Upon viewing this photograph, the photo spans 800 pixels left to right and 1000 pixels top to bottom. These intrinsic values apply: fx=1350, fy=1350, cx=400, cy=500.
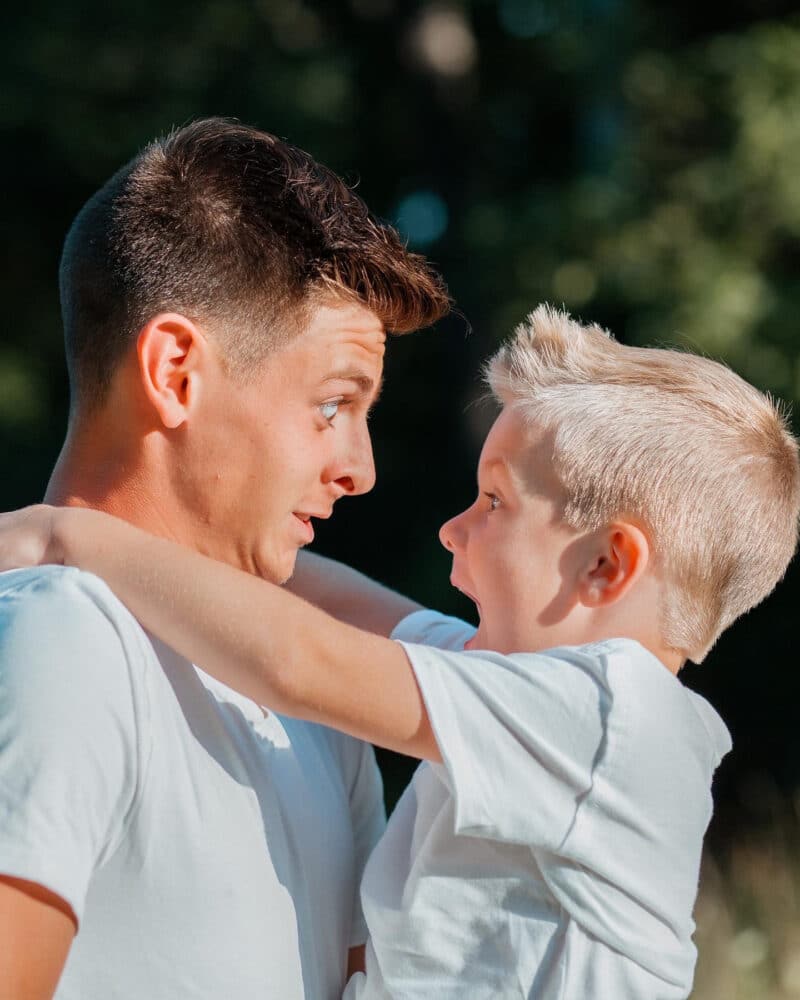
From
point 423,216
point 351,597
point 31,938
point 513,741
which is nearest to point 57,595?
point 31,938

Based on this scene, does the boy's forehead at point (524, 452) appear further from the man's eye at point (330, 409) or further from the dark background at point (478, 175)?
the dark background at point (478, 175)

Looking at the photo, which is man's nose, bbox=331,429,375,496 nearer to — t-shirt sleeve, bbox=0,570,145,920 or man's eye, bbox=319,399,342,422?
man's eye, bbox=319,399,342,422

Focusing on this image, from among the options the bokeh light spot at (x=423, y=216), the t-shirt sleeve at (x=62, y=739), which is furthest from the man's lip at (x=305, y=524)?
the bokeh light spot at (x=423, y=216)

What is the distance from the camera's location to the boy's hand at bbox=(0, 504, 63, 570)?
181cm

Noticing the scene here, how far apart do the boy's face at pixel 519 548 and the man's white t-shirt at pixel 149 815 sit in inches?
17.3

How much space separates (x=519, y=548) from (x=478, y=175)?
23.3 feet

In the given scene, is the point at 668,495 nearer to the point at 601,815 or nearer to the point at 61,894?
the point at 601,815

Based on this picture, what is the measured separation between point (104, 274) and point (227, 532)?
471 millimetres

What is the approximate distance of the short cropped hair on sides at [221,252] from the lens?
2.17 meters

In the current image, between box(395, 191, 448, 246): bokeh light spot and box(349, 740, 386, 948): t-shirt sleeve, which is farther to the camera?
box(395, 191, 448, 246): bokeh light spot

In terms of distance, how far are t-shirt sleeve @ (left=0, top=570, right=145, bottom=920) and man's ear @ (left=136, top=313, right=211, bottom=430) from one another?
20.2 inches

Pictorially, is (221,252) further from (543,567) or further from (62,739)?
(62,739)

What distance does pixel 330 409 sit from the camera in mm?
2250

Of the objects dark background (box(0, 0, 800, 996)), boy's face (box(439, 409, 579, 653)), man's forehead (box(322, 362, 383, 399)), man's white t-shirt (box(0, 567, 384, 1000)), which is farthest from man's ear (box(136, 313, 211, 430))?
dark background (box(0, 0, 800, 996))
